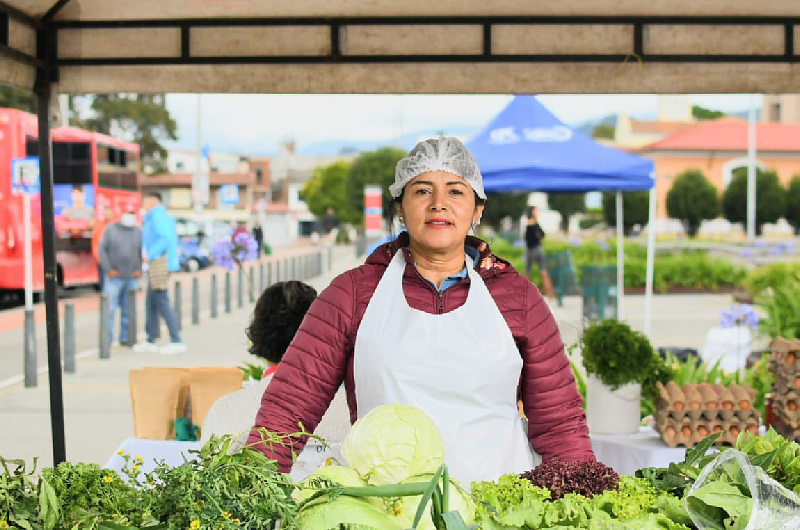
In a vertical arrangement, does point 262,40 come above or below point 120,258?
above

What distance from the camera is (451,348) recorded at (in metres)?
2.43

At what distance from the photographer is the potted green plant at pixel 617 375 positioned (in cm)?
444

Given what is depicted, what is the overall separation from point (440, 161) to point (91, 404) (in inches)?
310

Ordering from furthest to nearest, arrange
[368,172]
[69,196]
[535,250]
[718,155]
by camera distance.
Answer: [718,155] → [368,172] → [69,196] → [535,250]

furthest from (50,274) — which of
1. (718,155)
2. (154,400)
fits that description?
(718,155)

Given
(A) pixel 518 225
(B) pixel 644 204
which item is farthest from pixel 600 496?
(A) pixel 518 225

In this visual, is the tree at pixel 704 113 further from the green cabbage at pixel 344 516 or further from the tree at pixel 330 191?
the green cabbage at pixel 344 516

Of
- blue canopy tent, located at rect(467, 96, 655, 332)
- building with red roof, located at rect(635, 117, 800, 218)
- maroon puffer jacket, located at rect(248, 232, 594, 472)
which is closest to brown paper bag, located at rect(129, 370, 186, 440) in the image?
maroon puffer jacket, located at rect(248, 232, 594, 472)

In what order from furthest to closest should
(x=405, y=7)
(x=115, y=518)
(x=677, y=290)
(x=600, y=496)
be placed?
(x=677, y=290) → (x=405, y=7) → (x=600, y=496) → (x=115, y=518)

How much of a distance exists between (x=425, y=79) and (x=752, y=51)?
4.64 ft

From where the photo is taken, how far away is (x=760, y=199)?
2259 inches

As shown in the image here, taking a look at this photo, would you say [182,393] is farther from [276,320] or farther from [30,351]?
[30,351]

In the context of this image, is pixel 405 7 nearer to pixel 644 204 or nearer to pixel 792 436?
pixel 792 436

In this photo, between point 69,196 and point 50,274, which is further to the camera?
point 69,196
